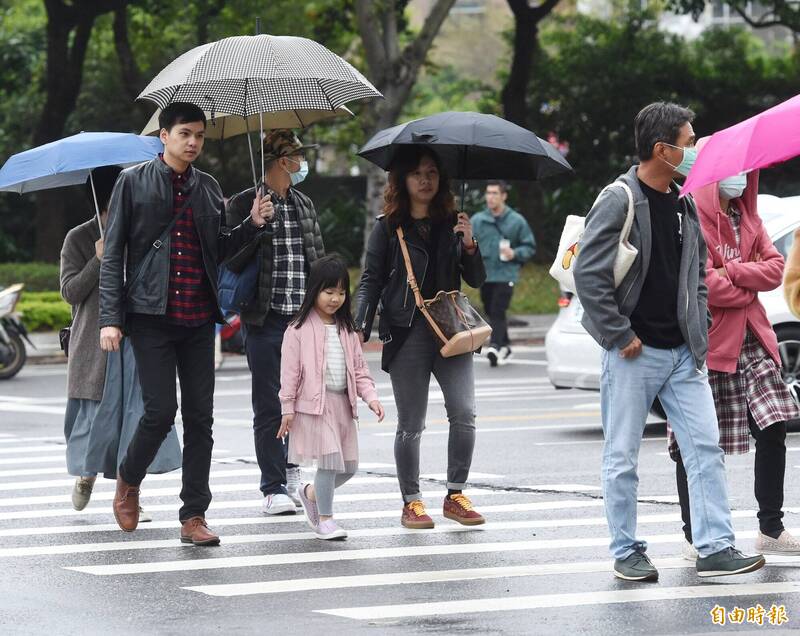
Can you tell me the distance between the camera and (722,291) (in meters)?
6.97

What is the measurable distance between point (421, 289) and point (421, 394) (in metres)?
0.52

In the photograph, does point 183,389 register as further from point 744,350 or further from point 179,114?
point 744,350

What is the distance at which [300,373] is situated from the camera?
784cm

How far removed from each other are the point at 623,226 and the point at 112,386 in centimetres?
329

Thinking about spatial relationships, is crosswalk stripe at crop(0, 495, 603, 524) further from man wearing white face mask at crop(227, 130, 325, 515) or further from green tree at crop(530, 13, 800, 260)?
green tree at crop(530, 13, 800, 260)

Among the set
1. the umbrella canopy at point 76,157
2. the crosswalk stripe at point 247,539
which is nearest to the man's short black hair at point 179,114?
the umbrella canopy at point 76,157

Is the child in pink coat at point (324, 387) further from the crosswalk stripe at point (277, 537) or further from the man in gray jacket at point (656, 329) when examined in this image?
the man in gray jacket at point (656, 329)

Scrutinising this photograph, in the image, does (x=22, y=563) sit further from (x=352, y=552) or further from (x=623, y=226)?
(x=623, y=226)

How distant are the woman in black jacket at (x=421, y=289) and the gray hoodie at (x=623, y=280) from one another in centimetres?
164

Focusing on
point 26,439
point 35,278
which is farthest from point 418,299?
point 35,278

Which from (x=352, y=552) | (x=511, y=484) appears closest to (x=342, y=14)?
(x=511, y=484)

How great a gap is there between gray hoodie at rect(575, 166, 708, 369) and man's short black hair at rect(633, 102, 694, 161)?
6.3 inches

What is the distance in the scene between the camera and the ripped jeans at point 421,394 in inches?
319

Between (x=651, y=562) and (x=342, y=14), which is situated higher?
(x=342, y=14)
